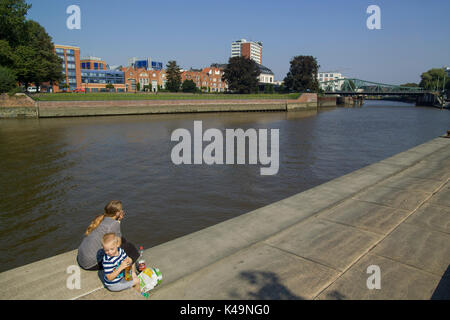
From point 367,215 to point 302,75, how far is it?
10434 centimetres

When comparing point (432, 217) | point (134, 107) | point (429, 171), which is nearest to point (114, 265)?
point (432, 217)

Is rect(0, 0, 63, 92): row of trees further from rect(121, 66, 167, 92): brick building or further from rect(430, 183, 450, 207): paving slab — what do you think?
rect(121, 66, 167, 92): brick building

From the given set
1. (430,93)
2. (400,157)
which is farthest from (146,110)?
(430,93)

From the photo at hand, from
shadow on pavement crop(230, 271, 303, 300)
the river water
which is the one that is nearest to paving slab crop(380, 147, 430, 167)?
the river water

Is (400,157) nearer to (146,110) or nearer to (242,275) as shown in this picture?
(242,275)

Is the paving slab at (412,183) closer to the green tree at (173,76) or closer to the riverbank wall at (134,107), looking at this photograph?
→ the riverbank wall at (134,107)

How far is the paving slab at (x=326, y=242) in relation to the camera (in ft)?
17.8

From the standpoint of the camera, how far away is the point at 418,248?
5746mm

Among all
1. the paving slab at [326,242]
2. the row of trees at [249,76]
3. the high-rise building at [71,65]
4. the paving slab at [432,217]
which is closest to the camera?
the paving slab at [326,242]

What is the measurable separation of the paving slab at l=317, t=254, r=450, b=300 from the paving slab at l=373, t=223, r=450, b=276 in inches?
10.4

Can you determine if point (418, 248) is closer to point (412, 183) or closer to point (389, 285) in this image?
point (389, 285)

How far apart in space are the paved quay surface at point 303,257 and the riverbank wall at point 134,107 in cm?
4817

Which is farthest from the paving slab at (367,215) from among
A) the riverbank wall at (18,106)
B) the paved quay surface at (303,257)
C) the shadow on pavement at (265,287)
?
the riverbank wall at (18,106)

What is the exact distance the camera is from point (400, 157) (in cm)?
1480
